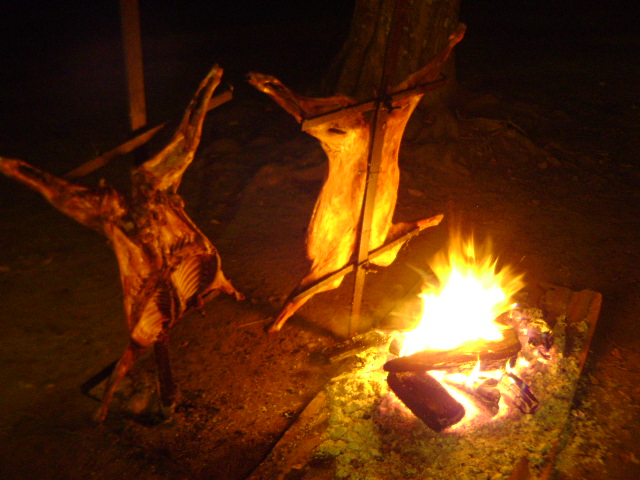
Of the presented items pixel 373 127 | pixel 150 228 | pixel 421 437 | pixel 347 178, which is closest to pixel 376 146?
pixel 373 127

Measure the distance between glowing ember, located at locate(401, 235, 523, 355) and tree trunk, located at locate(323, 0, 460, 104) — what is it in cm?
359

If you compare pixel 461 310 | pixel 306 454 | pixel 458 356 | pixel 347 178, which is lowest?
pixel 306 454

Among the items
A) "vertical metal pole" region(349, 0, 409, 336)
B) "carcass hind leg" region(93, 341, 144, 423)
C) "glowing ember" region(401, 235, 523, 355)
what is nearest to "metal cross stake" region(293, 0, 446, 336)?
"vertical metal pole" region(349, 0, 409, 336)

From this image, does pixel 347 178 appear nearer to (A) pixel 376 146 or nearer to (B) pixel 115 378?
(A) pixel 376 146

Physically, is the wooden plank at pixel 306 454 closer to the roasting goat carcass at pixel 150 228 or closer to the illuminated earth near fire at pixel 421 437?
the illuminated earth near fire at pixel 421 437

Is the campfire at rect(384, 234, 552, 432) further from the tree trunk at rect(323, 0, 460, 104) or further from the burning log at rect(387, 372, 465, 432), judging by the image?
the tree trunk at rect(323, 0, 460, 104)

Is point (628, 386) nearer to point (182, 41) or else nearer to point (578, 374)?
point (578, 374)

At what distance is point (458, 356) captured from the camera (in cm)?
354

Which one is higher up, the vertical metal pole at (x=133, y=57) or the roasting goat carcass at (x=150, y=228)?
the vertical metal pole at (x=133, y=57)

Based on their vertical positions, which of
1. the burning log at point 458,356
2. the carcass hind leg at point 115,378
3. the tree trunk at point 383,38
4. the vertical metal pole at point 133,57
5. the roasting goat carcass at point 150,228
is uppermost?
the tree trunk at point 383,38

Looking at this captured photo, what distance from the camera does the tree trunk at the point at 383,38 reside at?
709 cm

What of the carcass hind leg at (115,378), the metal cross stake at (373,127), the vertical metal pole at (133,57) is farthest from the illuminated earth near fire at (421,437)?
the vertical metal pole at (133,57)

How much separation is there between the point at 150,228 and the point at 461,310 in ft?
8.08

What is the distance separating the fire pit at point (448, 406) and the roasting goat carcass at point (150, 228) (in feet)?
3.41
